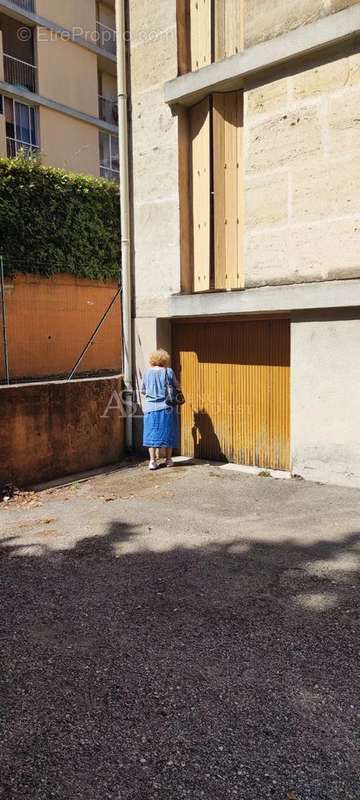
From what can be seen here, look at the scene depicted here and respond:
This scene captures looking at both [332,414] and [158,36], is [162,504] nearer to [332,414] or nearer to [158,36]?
[332,414]

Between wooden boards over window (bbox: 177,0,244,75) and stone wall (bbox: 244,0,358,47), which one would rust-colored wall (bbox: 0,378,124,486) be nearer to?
wooden boards over window (bbox: 177,0,244,75)

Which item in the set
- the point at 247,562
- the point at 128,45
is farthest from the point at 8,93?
the point at 247,562

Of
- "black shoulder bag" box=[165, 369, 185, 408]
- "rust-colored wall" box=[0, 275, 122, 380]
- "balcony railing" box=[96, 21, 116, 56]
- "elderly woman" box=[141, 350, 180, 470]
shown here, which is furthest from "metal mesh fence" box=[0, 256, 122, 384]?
"balcony railing" box=[96, 21, 116, 56]

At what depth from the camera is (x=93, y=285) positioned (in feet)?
49.4

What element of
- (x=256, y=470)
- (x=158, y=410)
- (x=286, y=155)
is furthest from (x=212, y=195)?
(x=256, y=470)

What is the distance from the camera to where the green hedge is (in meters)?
12.7

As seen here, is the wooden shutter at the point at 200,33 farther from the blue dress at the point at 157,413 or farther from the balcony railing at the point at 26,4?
the balcony railing at the point at 26,4

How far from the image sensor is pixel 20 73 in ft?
68.2

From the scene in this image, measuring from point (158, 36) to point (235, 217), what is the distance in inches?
106

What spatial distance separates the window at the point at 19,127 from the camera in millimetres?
20562

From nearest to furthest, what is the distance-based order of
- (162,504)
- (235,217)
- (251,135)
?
(162,504), (251,135), (235,217)

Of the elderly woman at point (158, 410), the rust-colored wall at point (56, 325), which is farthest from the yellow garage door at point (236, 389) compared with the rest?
the rust-colored wall at point (56, 325)

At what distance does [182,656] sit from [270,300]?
448 cm

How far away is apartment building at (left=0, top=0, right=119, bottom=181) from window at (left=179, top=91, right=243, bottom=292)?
Result: 14.4 m
